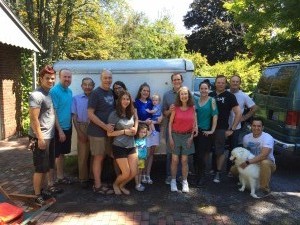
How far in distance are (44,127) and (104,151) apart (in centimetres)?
104

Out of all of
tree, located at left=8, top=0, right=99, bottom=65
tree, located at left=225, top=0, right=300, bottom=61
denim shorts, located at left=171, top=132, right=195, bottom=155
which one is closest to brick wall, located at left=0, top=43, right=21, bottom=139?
tree, located at left=8, top=0, right=99, bottom=65

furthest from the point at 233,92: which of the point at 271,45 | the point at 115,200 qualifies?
the point at 271,45

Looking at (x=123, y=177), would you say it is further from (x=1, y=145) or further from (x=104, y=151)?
(x=1, y=145)

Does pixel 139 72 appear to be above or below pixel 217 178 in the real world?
above

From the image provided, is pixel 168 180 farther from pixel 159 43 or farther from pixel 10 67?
pixel 159 43

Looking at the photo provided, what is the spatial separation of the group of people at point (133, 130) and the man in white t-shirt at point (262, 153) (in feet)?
0.05

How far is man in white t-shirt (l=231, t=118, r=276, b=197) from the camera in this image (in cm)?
593

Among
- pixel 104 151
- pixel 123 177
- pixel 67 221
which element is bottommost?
→ pixel 67 221

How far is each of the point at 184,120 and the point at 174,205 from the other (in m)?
1.28

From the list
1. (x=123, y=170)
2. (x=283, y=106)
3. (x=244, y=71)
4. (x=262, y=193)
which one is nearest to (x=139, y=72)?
(x=123, y=170)

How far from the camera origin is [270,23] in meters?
12.8

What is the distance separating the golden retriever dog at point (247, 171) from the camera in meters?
5.91

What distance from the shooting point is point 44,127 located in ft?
17.1

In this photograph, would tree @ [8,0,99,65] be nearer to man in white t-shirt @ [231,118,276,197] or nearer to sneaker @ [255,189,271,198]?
man in white t-shirt @ [231,118,276,197]
